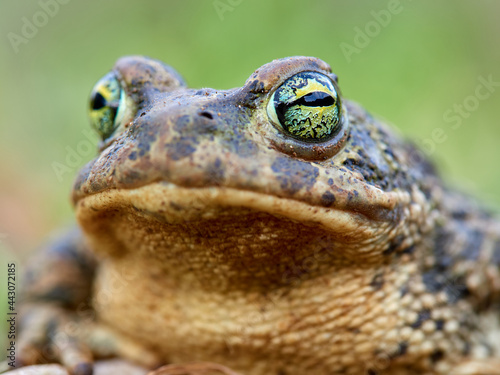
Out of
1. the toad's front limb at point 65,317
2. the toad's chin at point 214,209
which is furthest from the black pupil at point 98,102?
the toad's front limb at point 65,317

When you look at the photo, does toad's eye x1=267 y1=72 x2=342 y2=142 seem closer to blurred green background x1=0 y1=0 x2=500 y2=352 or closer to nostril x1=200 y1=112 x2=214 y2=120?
nostril x1=200 y1=112 x2=214 y2=120

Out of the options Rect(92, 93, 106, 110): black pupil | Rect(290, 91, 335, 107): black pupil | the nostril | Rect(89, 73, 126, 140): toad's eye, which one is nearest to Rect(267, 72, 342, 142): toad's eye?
Rect(290, 91, 335, 107): black pupil

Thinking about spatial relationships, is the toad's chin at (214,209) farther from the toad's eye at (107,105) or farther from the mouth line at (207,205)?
the toad's eye at (107,105)

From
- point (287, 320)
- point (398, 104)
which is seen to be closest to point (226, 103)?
point (287, 320)

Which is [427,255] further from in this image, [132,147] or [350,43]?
[350,43]

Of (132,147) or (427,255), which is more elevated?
(132,147)
